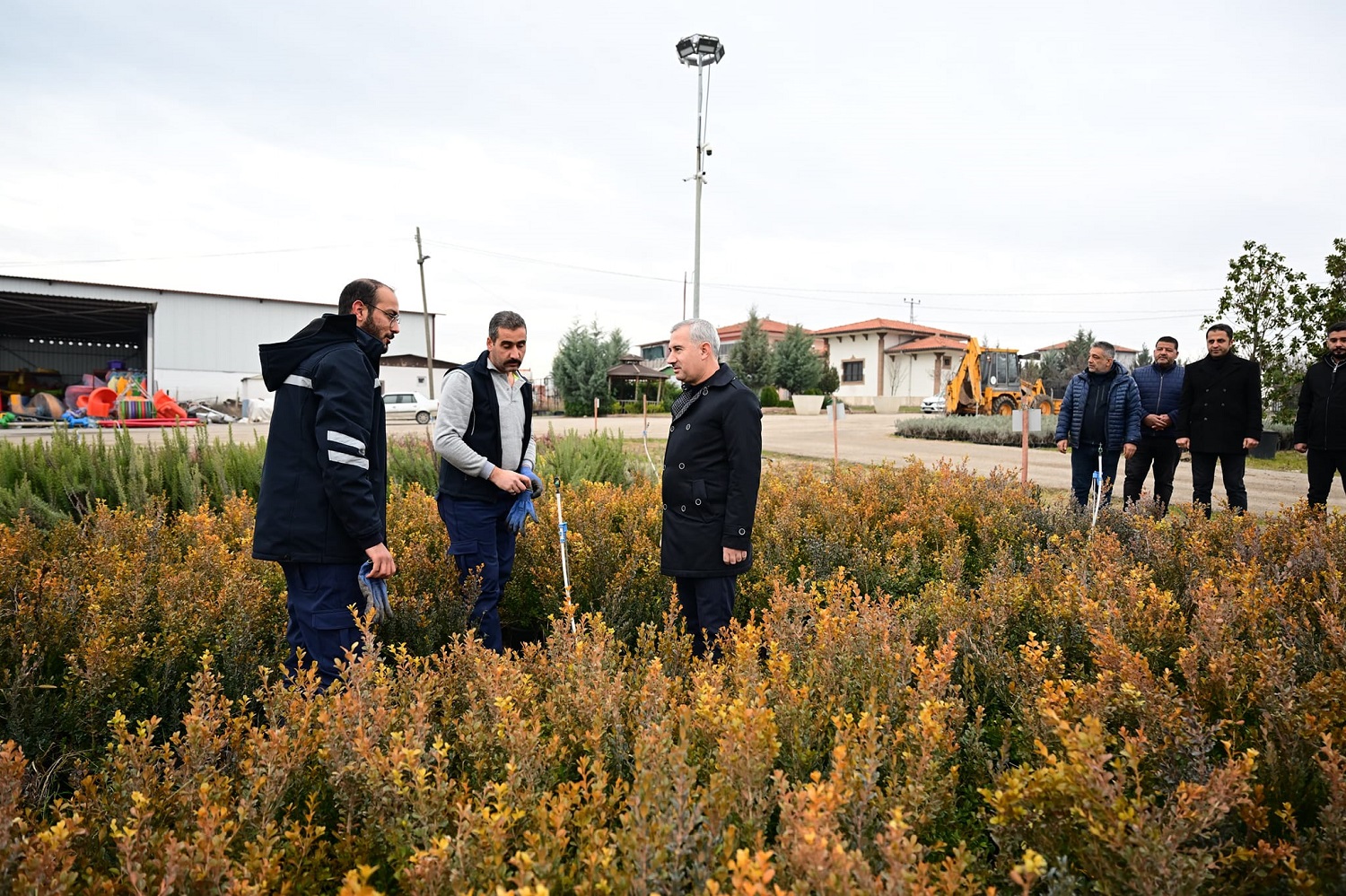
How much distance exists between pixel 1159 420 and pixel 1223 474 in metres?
0.68

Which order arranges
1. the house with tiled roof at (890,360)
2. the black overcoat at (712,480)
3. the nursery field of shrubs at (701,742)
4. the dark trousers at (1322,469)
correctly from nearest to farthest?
the nursery field of shrubs at (701,742) → the black overcoat at (712,480) → the dark trousers at (1322,469) → the house with tiled roof at (890,360)

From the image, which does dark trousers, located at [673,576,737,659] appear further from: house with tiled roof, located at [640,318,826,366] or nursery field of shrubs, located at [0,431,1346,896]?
house with tiled roof, located at [640,318,826,366]

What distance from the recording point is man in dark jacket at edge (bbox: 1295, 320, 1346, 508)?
6.17 m

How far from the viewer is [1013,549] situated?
5.25m

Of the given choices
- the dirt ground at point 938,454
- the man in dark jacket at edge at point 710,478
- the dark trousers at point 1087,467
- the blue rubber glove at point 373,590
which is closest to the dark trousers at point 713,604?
the man in dark jacket at edge at point 710,478

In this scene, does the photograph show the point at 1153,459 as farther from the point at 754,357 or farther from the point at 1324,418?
the point at 754,357

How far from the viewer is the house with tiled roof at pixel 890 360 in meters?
55.2

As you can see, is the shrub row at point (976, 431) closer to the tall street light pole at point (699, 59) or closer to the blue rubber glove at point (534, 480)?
the tall street light pole at point (699, 59)

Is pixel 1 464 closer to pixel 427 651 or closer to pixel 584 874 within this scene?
pixel 427 651

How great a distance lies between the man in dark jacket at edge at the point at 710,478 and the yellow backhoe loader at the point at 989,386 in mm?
25102

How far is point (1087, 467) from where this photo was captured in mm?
7258

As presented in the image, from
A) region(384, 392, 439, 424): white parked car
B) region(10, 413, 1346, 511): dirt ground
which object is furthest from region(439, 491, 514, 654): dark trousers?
region(384, 392, 439, 424): white parked car

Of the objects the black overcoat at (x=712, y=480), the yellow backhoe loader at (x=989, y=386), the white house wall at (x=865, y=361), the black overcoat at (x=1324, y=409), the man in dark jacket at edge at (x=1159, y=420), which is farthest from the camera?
the white house wall at (x=865, y=361)

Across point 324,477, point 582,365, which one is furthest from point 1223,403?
point 582,365
